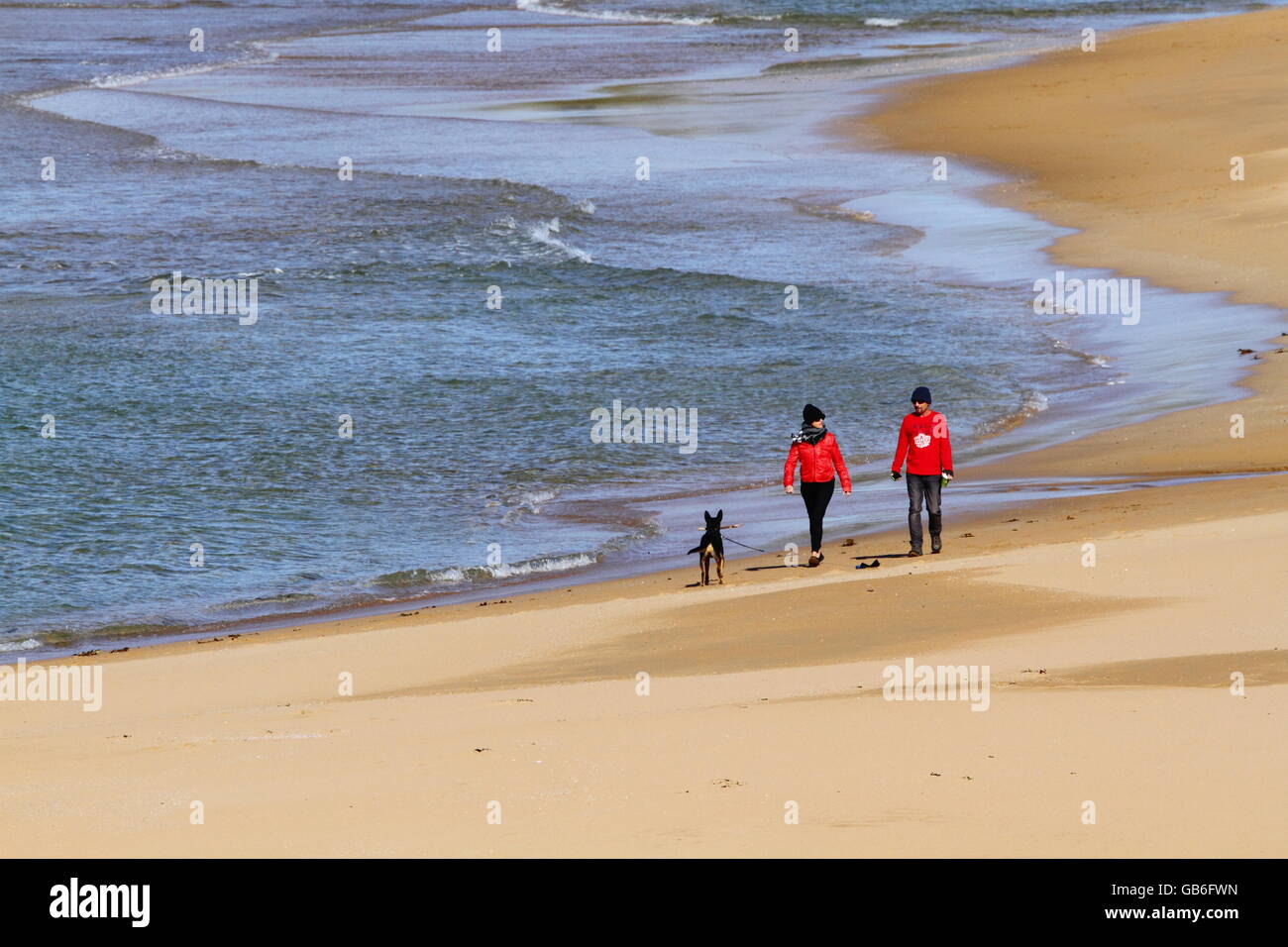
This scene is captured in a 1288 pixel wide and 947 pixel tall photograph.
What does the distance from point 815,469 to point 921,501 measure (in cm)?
93

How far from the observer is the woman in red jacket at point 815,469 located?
47.4 ft

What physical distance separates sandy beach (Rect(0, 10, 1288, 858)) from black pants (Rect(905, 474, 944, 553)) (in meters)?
0.28

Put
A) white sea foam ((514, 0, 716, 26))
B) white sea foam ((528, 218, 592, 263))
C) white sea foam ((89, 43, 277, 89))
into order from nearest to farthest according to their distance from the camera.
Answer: white sea foam ((528, 218, 592, 263))
white sea foam ((89, 43, 277, 89))
white sea foam ((514, 0, 716, 26))

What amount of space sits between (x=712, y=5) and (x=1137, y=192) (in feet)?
151

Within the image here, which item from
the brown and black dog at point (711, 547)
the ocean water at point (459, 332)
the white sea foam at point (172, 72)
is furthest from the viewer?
the white sea foam at point (172, 72)

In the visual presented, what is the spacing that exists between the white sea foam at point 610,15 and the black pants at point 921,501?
58.4m

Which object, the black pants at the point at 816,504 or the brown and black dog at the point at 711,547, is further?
the black pants at the point at 816,504

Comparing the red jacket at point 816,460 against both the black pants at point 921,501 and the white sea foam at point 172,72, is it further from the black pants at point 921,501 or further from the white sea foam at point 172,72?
the white sea foam at point 172,72

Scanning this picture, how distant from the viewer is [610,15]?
73.7 m

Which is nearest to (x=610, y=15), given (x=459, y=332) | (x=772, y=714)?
(x=459, y=332)

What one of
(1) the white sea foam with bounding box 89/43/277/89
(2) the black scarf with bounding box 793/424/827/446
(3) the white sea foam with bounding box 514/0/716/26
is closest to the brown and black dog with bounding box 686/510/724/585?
(2) the black scarf with bounding box 793/424/827/446

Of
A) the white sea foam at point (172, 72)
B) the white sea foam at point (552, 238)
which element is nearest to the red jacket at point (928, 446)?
the white sea foam at point (552, 238)

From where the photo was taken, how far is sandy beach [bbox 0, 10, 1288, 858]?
7383mm

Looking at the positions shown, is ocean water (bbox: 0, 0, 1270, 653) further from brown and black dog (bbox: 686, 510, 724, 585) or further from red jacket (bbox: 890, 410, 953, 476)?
brown and black dog (bbox: 686, 510, 724, 585)
